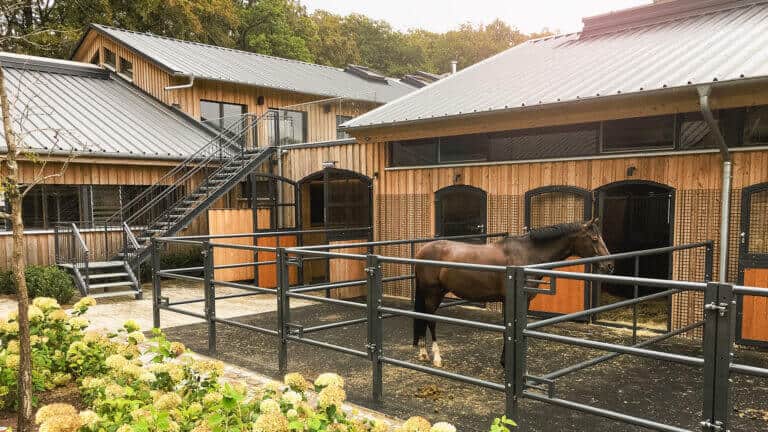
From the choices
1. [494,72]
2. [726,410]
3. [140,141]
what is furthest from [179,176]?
[726,410]

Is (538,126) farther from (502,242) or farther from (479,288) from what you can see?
(479,288)

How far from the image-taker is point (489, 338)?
7.64 meters

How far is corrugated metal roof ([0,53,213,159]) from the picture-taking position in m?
13.4

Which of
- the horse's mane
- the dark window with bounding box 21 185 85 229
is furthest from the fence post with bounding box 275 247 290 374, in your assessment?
the dark window with bounding box 21 185 85 229

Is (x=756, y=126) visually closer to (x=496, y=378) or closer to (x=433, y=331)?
(x=496, y=378)

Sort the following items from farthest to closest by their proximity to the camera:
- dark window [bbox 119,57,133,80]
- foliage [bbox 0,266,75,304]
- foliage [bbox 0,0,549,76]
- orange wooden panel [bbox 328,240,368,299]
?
foliage [bbox 0,0,549,76] → dark window [bbox 119,57,133,80] → orange wooden panel [bbox 328,240,368,299] → foliage [bbox 0,266,75,304]

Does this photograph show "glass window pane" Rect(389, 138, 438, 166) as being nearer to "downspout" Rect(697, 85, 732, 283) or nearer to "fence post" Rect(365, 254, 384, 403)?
"downspout" Rect(697, 85, 732, 283)

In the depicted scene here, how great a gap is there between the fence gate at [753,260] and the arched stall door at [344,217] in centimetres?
661

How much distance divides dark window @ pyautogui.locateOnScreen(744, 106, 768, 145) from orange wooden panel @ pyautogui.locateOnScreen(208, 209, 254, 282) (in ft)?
32.1

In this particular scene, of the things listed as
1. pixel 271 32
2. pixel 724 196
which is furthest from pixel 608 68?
pixel 271 32

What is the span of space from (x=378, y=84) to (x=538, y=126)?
56.3 feet

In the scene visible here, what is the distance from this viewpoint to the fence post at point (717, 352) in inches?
120

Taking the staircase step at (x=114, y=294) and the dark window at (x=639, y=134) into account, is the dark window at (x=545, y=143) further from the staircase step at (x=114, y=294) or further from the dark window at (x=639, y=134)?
the staircase step at (x=114, y=294)

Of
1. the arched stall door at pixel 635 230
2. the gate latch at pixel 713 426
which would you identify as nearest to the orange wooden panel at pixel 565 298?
the arched stall door at pixel 635 230
